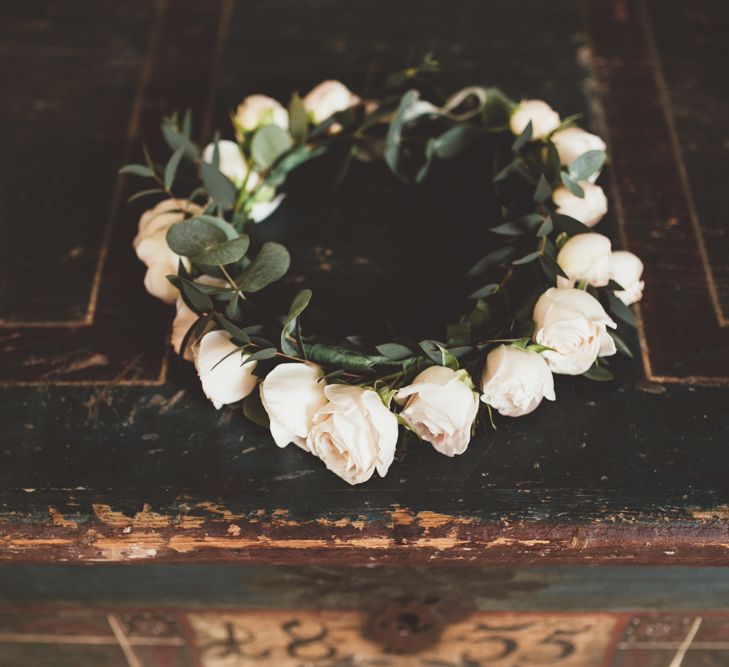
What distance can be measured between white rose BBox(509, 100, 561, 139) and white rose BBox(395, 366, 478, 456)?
11.0 inches

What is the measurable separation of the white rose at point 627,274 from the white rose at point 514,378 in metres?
0.12

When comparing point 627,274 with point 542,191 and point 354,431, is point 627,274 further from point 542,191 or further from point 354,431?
point 354,431

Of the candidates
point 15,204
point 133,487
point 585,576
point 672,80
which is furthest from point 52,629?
point 672,80

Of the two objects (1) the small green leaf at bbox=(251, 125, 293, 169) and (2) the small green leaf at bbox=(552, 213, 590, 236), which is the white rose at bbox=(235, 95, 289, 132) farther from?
(2) the small green leaf at bbox=(552, 213, 590, 236)

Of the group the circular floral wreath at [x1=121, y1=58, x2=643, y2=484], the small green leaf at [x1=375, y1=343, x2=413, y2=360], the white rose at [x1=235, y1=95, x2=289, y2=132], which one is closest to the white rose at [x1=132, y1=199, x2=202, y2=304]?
the circular floral wreath at [x1=121, y1=58, x2=643, y2=484]

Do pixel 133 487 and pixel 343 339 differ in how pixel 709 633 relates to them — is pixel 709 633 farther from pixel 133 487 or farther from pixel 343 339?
pixel 133 487

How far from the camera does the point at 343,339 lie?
728 millimetres

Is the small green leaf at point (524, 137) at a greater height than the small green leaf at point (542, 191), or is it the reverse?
the small green leaf at point (524, 137)

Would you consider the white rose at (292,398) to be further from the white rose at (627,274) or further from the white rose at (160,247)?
the white rose at (627,274)

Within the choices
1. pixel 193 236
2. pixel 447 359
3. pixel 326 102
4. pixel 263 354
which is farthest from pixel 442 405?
pixel 326 102

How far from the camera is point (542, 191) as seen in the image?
73 centimetres

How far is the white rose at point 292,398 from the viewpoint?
0.63 metres

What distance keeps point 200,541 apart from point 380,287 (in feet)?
0.95

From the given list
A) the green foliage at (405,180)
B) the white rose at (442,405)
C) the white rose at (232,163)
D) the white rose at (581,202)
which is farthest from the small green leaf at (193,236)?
the white rose at (581,202)
